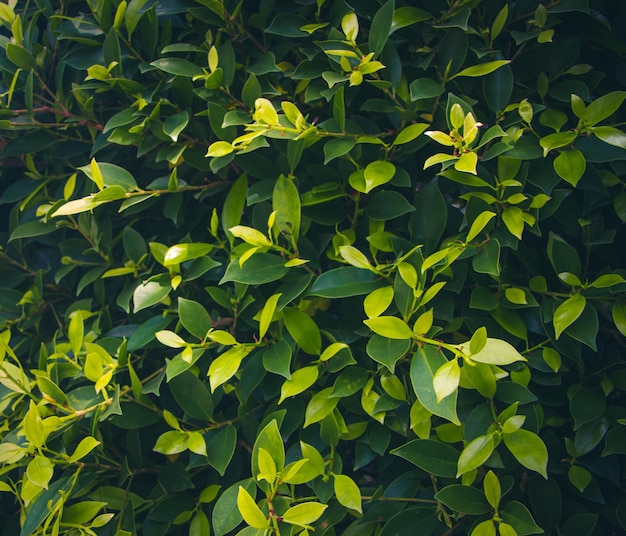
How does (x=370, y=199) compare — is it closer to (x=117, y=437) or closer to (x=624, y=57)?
(x=624, y=57)

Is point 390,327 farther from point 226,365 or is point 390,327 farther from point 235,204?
point 235,204

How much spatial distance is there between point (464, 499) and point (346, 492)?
0.73ft

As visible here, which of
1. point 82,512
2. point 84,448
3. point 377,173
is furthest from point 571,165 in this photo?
point 82,512

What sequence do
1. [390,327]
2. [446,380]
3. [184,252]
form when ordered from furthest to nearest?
[184,252] → [390,327] → [446,380]

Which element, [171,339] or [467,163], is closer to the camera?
[467,163]

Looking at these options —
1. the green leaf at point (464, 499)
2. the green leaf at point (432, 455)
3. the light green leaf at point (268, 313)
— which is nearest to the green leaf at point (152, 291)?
the light green leaf at point (268, 313)

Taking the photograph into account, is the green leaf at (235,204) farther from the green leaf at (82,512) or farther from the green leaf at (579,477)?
the green leaf at (579,477)

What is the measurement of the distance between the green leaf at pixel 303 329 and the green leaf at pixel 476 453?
34cm

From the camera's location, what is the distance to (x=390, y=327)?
1.03m

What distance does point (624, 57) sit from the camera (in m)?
1.25

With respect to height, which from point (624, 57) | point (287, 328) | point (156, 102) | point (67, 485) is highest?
point (624, 57)

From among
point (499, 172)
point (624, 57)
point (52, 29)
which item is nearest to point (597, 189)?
point (499, 172)

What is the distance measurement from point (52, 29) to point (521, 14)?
1.12 meters

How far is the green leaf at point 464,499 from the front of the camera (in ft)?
3.56
